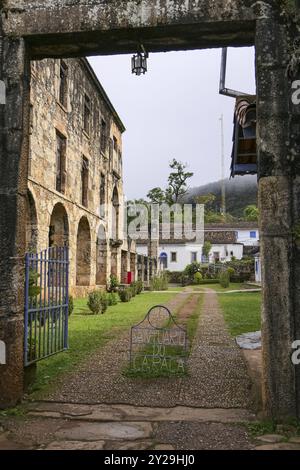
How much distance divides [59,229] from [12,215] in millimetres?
12825

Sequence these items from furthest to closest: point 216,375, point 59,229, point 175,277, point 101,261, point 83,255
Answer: point 175,277 → point 101,261 → point 83,255 → point 59,229 → point 216,375

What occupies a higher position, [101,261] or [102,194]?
[102,194]

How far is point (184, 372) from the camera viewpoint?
6070mm

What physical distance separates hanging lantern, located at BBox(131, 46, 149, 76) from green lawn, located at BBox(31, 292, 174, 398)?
12.2ft

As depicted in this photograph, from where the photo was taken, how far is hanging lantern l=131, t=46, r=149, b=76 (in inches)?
195

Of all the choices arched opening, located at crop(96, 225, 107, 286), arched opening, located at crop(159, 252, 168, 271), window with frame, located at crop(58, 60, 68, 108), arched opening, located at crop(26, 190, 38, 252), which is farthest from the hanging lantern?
arched opening, located at crop(159, 252, 168, 271)

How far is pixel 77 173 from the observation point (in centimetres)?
1855

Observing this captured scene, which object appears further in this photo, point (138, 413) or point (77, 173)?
point (77, 173)

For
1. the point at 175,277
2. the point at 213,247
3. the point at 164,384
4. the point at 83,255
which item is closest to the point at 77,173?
the point at 83,255

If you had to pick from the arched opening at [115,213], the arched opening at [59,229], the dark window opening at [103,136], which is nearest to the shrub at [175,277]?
the arched opening at [115,213]

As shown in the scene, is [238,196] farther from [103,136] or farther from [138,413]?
[138,413]

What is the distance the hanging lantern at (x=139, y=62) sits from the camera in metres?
4.94

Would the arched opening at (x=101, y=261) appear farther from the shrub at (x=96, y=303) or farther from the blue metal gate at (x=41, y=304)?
the blue metal gate at (x=41, y=304)

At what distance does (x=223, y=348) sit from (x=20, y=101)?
5319mm
